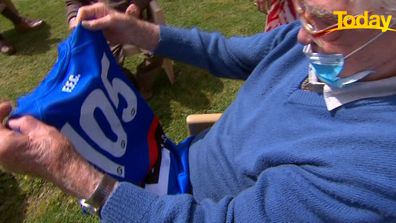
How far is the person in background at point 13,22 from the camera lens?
4.20 m

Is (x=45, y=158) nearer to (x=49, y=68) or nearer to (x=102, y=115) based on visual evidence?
(x=102, y=115)

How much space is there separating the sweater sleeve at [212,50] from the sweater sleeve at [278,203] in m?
0.58

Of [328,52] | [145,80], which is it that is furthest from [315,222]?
[145,80]

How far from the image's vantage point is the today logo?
934 millimetres

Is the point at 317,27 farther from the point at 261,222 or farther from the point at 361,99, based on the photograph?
the point at 261,222

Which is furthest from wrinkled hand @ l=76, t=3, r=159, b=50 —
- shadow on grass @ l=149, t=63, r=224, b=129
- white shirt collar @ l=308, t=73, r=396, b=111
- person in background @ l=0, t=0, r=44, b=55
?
person in background @ l=0, t=0, r=44, b=55

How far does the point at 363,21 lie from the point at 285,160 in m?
0.39

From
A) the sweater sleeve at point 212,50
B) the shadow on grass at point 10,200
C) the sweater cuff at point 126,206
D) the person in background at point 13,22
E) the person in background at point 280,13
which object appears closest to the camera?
the sweater cuff at point 126,206

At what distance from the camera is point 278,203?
1.01 metres

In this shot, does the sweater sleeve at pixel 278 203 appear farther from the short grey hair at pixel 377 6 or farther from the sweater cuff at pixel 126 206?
the short grey hair at pixel 377 6

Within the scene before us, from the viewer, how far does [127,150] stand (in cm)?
145

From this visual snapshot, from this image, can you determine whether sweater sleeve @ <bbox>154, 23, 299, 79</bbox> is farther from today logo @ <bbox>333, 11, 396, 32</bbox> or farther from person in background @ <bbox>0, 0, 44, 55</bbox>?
person in background @ <bbox>0, 0, 44, 55</bbox>

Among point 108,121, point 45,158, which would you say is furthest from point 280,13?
point 45,158

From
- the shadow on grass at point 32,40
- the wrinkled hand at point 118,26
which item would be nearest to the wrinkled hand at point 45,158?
the wrinkled hand at point 118,26
